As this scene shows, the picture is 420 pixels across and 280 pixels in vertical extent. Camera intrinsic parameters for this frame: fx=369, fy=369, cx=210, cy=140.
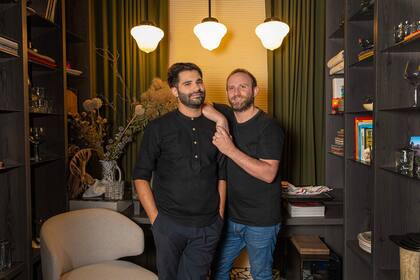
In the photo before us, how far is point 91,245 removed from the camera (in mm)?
2318

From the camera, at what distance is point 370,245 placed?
220 centimetres

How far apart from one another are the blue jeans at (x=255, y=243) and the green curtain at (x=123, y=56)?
58.0 inches

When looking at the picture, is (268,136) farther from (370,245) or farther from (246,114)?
(370,245)

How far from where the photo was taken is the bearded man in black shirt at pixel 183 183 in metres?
1.93

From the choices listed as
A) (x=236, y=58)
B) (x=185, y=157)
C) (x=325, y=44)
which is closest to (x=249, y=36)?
(x=236, y=58)

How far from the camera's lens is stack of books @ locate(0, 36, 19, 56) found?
1924 mm

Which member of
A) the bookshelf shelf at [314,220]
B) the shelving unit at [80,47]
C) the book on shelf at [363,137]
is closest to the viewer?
the book on shelf at [363,137]

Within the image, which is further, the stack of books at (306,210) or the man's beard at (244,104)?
the stack of books at (306,210)

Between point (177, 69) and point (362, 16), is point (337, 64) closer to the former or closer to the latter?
point (362, 16)

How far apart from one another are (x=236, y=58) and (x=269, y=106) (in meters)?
0.55

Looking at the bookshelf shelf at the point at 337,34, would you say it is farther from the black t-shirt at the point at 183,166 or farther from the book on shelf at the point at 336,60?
the black t-shirt at the point at 183,166

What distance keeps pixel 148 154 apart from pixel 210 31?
115cm

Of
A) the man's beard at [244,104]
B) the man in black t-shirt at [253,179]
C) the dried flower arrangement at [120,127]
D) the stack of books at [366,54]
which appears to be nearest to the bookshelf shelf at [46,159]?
the dried flower arrangement at [120,127]

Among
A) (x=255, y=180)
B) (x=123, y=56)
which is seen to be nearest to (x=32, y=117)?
(x=123, y=56)
